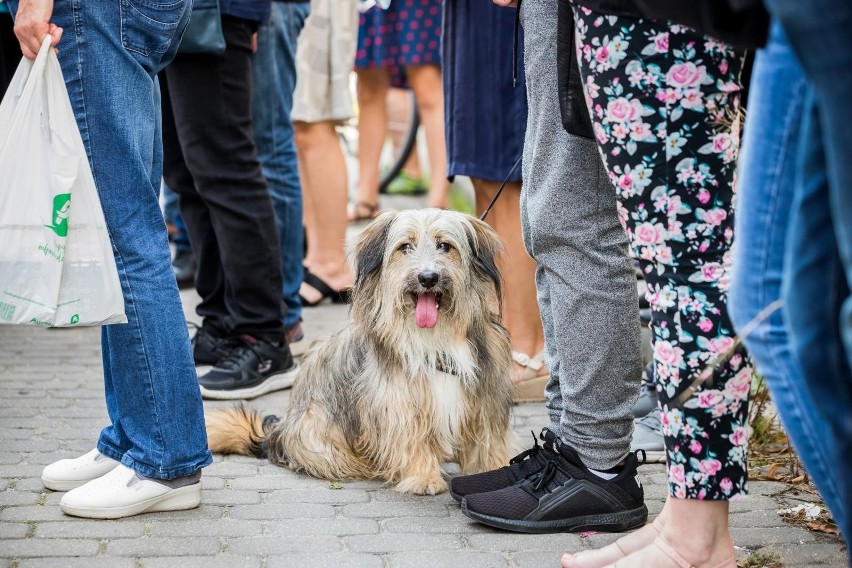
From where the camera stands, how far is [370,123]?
308 inches

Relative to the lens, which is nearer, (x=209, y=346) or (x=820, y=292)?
(x=820, y=292)

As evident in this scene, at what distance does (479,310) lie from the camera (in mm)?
3592

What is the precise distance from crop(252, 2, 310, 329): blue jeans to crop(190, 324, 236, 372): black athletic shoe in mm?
372

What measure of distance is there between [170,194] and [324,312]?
5.17ft

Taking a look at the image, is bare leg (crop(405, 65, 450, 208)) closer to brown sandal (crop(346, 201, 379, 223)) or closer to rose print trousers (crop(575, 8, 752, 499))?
brown sandal (crop(346, 201, 379, 223))

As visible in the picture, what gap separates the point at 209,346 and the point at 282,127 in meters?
1.22

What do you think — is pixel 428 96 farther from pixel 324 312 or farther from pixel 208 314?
pixel 208 314

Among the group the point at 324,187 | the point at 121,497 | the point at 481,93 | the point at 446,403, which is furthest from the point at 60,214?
the point at 324,187

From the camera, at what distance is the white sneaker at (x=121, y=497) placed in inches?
119

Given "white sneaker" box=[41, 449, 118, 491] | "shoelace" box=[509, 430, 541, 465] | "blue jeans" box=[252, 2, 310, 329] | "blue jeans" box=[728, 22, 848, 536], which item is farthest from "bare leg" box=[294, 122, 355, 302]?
"blue jeans" box=[728, 22, 848, 536]

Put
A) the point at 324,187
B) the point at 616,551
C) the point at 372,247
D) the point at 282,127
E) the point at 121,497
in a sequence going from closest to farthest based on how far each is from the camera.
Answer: the point at 616,551 → the point at 121,497 → the point at 372,247 → the point at 282,127 → the point at 324,187

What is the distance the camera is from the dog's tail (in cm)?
375

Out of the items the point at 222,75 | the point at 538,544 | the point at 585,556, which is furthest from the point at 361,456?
the point at 222,75

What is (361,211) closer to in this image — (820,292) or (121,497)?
(121,497)
